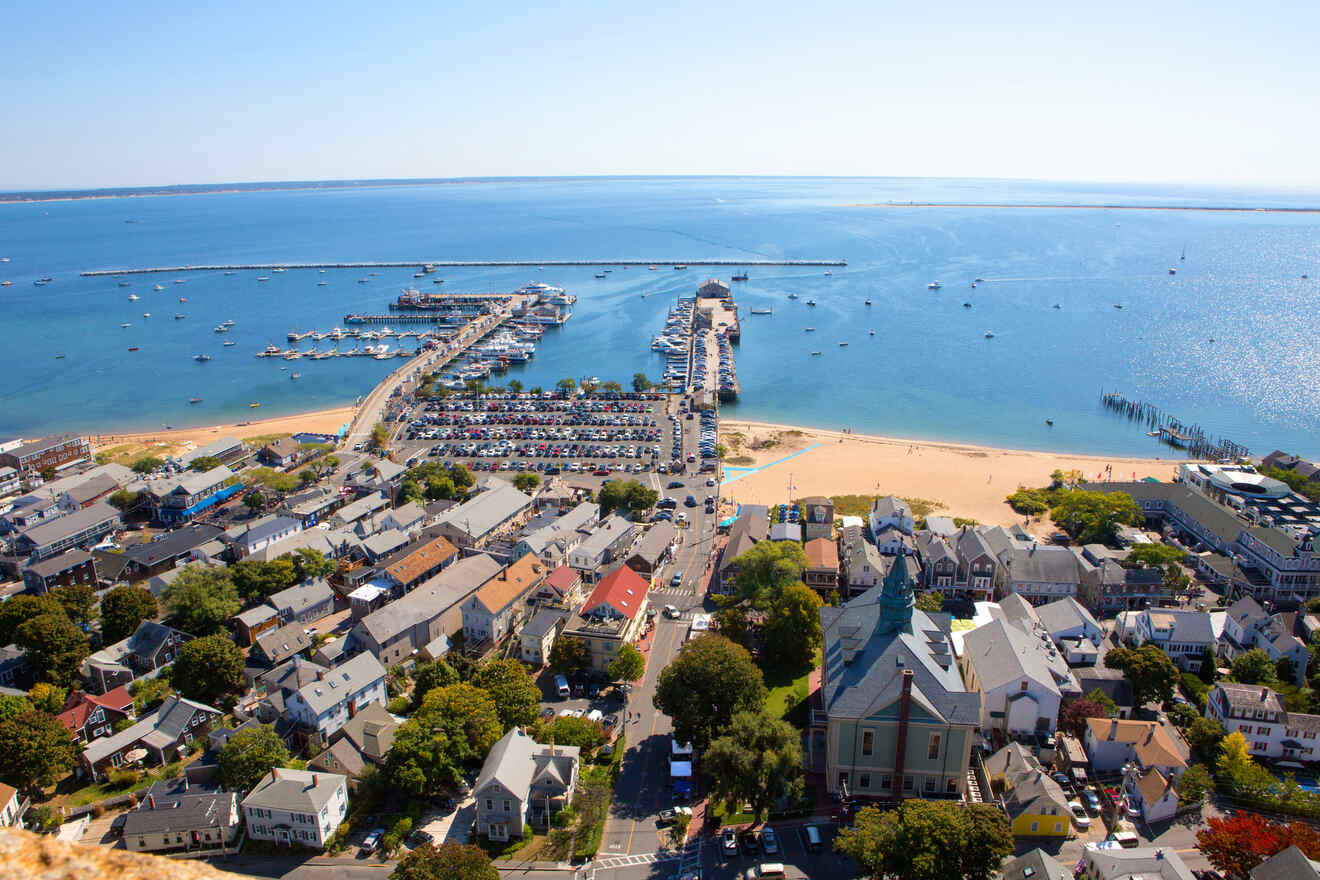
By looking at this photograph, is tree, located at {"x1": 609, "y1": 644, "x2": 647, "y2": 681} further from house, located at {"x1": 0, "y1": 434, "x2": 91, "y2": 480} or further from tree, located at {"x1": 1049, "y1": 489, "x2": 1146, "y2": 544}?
house, located at {"x1": 0, "y1": 434, "x2": 91, "y2": 480}

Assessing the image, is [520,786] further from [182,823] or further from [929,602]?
[929,602]

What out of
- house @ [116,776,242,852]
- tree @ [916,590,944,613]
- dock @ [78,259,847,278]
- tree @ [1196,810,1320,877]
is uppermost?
dock @ [78,259,847,278]

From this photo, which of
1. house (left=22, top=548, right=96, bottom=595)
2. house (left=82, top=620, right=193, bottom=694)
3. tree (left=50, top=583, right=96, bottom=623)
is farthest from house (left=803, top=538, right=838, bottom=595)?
house (left=22, top=548, right=96, bottom=595)

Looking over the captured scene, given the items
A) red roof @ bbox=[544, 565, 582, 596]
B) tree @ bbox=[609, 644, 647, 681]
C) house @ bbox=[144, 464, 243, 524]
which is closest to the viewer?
tree @ bbox=[609, 644, 647, 681]

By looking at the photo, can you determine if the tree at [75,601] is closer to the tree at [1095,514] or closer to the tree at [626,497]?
the tree at [626,497]

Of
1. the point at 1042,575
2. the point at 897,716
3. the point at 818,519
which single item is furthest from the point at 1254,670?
the point at 818,519

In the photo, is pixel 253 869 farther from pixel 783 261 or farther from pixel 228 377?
pixel 783 261
